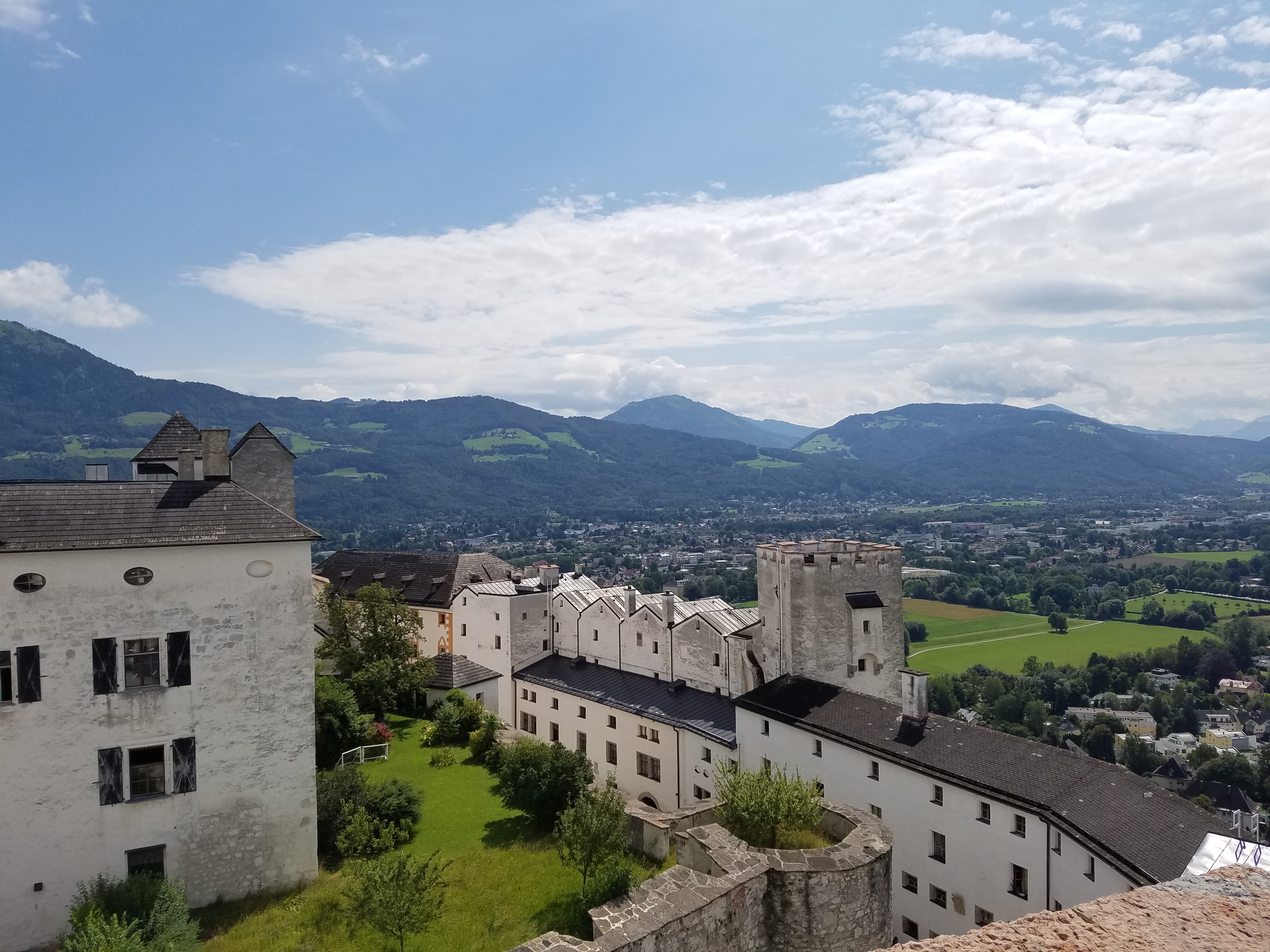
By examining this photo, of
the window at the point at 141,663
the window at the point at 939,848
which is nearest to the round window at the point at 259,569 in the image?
the window at the point at 141,663

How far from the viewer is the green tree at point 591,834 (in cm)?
2347

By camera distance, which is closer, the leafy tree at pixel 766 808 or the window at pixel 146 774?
the leafy tree at pixel 766 808

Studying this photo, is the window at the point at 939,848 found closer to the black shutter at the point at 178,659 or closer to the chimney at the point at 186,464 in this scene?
the black shutter at the point at 178,659

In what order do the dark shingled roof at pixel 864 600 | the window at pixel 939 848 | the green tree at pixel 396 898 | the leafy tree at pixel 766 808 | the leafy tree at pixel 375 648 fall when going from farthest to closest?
the leafy tree at pixel 375 648 → the dark shingled roof at pixel 864 600 → the window at pixel 939 848 → the leafy tree at pixel 766 808 → the green tree at pixel 396 898

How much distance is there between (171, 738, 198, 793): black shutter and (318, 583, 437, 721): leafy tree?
19.5 metres

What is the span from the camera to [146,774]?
73.8ft

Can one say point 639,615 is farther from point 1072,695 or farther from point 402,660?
point 1072,695

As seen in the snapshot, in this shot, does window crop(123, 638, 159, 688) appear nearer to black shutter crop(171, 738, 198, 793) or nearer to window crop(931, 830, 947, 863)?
black shutter crop(171, 738, 198, 793)

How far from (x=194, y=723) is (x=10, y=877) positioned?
18.3 feet

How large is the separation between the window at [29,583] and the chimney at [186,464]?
544 cm

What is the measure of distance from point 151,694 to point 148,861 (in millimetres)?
4999

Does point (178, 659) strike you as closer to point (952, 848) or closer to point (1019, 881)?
point (952, 848)

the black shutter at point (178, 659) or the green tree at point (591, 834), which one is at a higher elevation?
the black shutter at point (178, 659)

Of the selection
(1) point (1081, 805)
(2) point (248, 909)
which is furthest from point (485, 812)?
(1) point (1081, 805)
